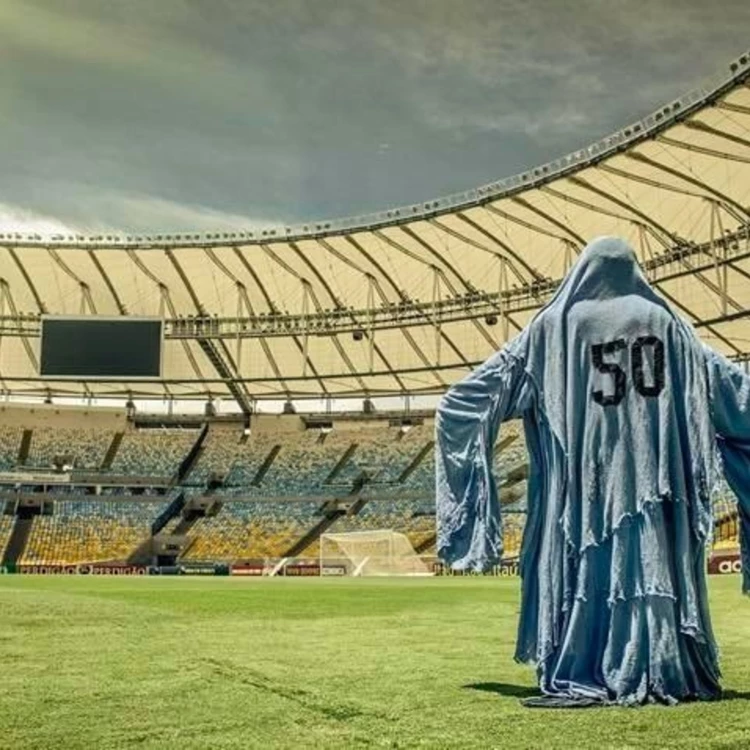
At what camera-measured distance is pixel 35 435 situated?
181 feet

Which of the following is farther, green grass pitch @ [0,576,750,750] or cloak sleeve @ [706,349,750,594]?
cloak sleeve @ [706,349,750,594]

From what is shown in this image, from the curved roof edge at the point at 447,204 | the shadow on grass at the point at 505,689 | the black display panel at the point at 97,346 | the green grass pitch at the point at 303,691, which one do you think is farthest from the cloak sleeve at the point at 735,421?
the black display panel at the point at 97,346

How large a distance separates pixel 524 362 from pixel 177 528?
4540 cm

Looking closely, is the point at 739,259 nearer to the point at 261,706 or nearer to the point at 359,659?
the point at 359,659

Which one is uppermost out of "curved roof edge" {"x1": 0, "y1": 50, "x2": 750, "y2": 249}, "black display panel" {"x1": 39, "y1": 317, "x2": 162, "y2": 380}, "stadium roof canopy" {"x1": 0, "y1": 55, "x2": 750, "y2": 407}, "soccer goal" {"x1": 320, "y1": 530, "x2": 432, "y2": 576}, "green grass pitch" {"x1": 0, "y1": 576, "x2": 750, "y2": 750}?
"curved roof edge" {"x1": 0, "y1": 50, "x2": 750, "y2": 249}

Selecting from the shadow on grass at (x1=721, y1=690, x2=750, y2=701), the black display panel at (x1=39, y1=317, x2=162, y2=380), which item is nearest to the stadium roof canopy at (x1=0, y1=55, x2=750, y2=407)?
the black display panel at (x1=39, y1=317, x2=162, y2=380)

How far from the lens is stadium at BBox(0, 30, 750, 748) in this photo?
6727 mm

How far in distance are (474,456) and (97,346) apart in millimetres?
40567

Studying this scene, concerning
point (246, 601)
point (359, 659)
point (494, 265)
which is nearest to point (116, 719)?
point (359, 659)

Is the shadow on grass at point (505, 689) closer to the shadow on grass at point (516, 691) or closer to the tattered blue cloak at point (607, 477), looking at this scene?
the shadow on grass at point (516, 691)

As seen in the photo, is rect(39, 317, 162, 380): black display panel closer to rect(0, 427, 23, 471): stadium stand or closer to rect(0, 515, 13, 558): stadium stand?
rect(0, 515, 13, 558): stadium stand

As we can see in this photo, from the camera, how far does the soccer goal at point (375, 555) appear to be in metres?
40.1

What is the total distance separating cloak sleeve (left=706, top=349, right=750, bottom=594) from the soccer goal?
33.8 metres

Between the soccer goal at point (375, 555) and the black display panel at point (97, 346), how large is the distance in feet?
35.1
